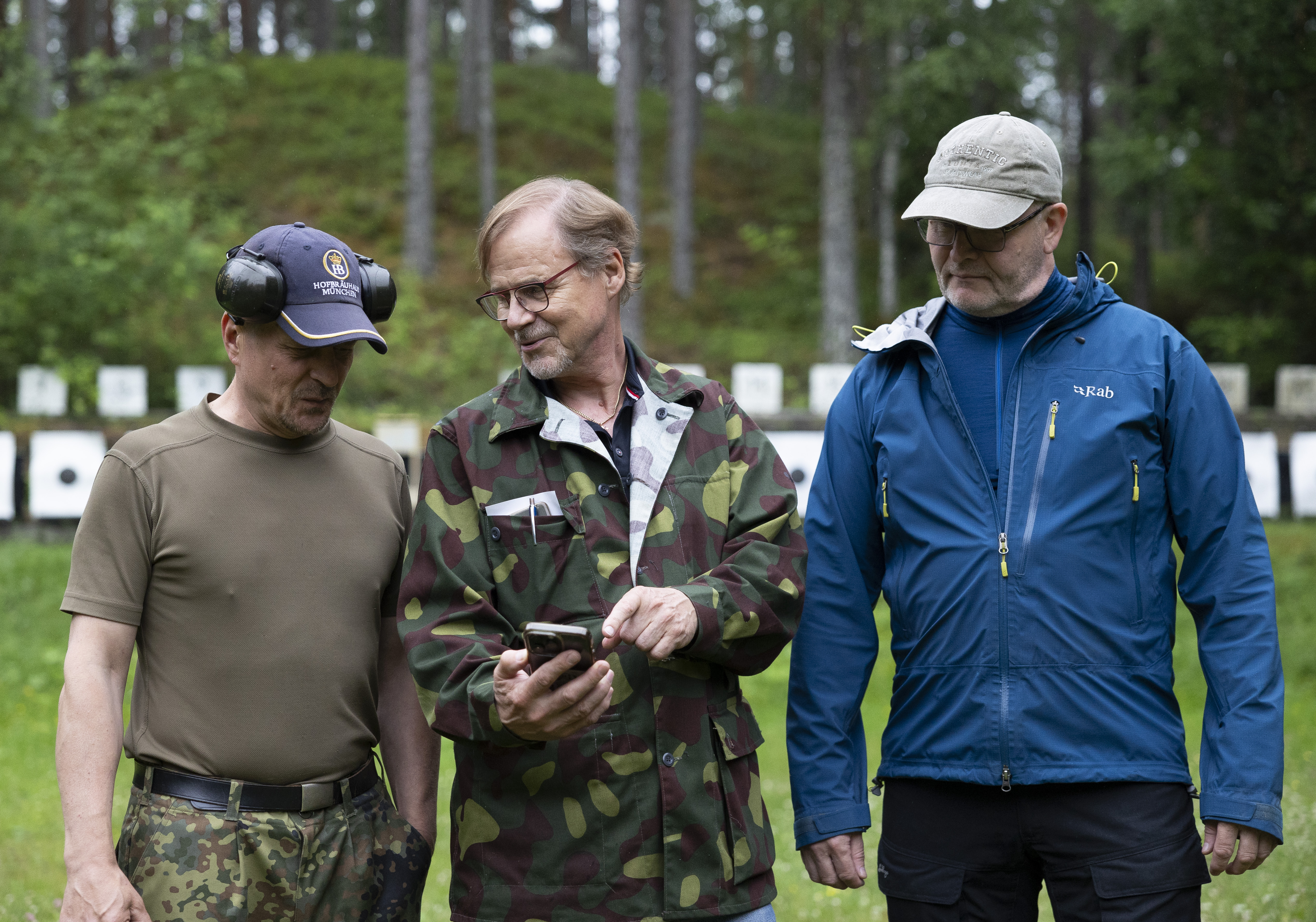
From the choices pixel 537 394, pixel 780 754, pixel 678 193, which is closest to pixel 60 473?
pixel 780 754

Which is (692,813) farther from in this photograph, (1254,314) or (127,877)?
(1254,314)

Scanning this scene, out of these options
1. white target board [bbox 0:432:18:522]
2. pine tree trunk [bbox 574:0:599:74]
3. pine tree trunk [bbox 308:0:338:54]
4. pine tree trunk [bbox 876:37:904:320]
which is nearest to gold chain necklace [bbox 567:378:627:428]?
white target board [bbox 0:432:18:522]

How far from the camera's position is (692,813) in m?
2.42

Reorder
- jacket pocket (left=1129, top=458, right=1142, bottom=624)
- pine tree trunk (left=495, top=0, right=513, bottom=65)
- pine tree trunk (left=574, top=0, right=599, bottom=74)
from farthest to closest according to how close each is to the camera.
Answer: pine tree trunk (left=574, top=0, right=599, bottom=74) → pine tree trunk (left=495, top=0, right=513, bottom=65) → jacket pocket (left=1129, top=458, right=1142, bottom=624)

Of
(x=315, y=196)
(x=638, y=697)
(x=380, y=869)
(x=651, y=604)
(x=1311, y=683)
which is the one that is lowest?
(x=1311, y=683)

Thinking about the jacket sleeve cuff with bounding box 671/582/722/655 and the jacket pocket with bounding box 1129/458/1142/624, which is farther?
the jacket pocket with bounding box 1129/458/1142/624

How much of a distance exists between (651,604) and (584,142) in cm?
2439

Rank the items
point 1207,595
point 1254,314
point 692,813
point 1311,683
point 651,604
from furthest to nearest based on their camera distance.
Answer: point 1254,314
point 1311,683
point 1207,595
point 692,813
point 651,604

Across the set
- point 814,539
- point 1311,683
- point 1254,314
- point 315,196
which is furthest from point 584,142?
point 814,539

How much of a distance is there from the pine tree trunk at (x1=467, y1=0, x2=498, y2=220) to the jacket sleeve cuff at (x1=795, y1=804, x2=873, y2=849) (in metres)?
19.0

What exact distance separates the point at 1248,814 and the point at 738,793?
102cm

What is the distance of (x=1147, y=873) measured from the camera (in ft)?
8.09

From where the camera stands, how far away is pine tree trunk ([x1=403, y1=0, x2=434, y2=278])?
18.8m

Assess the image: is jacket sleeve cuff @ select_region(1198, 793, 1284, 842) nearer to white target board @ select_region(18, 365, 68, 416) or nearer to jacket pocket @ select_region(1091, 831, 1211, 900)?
jacket pocket @ select_region(1091, 831, 1211, 900)
